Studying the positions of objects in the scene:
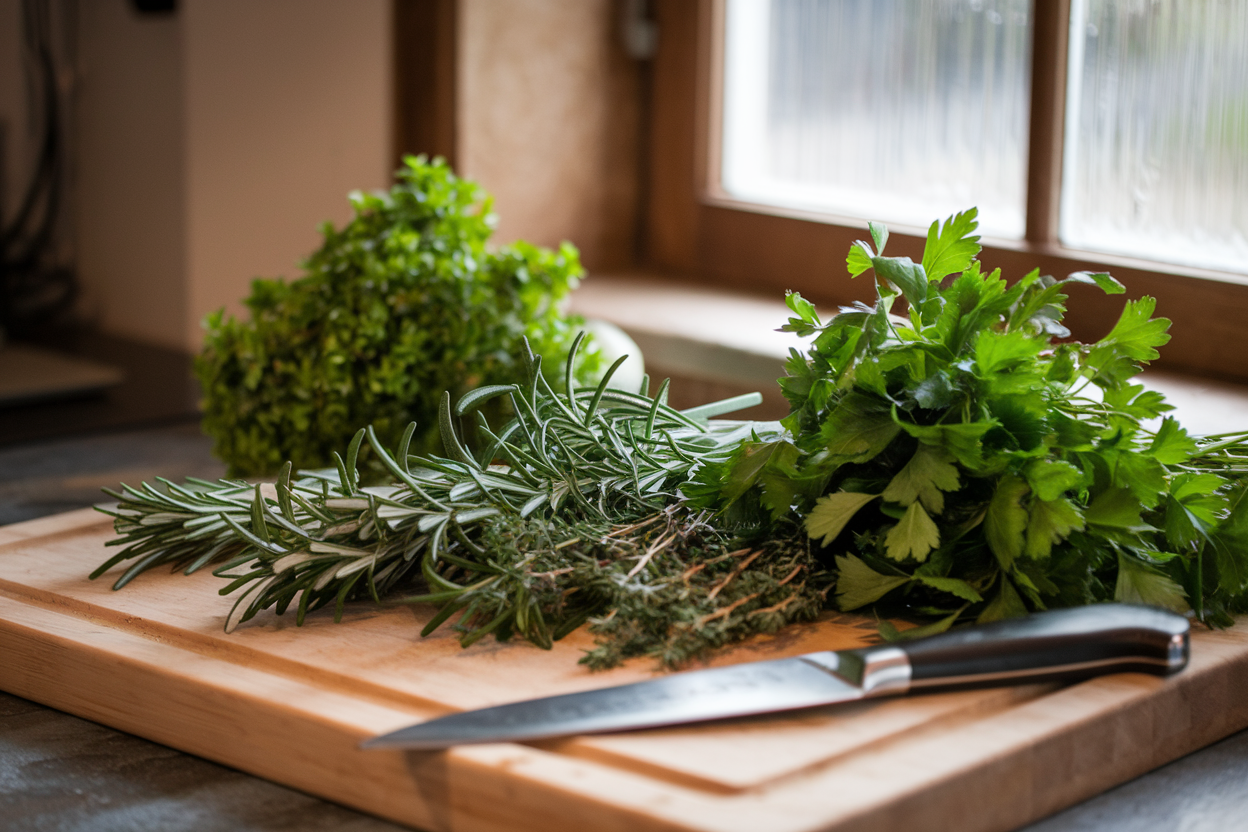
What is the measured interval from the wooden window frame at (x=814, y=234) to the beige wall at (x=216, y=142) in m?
0.38

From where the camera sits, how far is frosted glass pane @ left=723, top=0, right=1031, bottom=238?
1.47 meters

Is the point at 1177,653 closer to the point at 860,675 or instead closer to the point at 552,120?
the point at 860,675

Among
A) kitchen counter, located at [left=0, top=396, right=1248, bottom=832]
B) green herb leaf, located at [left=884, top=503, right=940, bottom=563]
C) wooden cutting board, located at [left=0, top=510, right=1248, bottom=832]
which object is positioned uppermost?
green herb leaf, located at [left=884, top=503, right=940, bottom=563]

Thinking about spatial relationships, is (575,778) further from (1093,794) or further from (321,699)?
(1093,794)

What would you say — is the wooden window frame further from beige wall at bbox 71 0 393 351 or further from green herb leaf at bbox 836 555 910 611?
green herb leaf at bbox 836 555 910 611

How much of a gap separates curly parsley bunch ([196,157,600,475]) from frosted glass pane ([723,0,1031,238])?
0.53 meters

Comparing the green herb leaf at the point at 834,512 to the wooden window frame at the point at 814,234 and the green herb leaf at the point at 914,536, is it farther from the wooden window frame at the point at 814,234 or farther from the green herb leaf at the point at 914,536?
the wooden window frame at the point at 814,234

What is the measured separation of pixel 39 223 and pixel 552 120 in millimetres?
1041

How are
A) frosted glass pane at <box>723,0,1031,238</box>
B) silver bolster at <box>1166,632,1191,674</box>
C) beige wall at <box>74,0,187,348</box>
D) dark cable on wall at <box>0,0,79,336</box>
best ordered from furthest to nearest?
dark cable on wall at <box>0,0,79,336</box>
beige wall at <box>74,0,187,348</box>
frosted glass pane at <box>723,0,1031,238</box>
silver bolster at <box>1166,632,1191,674</box>

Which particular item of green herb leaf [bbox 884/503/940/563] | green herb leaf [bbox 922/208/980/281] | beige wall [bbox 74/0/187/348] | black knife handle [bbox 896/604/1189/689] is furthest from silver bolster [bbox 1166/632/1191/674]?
beige wall [bbox 74/0/187/348]

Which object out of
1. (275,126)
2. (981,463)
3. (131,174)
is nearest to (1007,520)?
(981,463)

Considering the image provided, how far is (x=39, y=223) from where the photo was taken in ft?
7.57

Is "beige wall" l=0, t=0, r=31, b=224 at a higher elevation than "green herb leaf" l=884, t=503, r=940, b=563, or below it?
higher

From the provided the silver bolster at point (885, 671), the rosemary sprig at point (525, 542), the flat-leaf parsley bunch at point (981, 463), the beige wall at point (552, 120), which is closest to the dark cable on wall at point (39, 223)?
the beige wall at point (552, 120)
